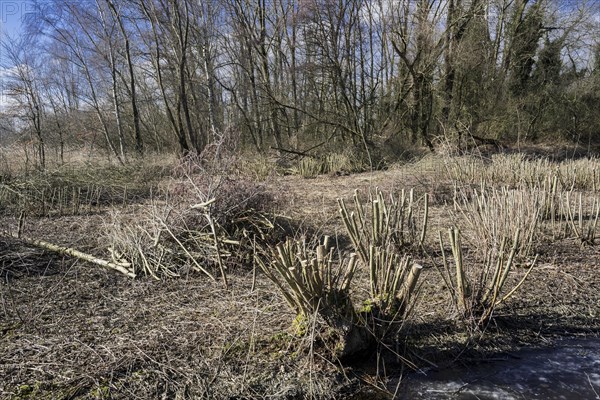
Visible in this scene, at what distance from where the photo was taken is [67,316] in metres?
3.60

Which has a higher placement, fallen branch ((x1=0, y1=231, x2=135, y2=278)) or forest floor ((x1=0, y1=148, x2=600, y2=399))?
fallen branch ((x1=0, y1=231, x2=135, y2=278))

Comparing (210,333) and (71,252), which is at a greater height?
(71,252)

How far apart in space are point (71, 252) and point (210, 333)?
2597 millimetres

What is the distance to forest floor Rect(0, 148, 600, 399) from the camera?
276cm

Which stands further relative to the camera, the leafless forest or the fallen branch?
the fallen branch

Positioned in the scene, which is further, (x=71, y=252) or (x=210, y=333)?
(x=71, y=252)

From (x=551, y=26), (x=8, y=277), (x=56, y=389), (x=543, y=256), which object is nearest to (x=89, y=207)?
(x=8, y=277)

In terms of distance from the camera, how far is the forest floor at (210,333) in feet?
9.04

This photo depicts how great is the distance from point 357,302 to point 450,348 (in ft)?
2.75

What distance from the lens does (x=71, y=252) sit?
4844mm

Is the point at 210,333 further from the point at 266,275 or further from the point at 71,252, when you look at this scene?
the point at 71,252

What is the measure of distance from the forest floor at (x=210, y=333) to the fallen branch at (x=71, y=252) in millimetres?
75

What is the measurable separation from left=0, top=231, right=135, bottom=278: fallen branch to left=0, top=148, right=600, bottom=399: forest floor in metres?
0.07

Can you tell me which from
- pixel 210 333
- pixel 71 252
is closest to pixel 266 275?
pixel 210 333
